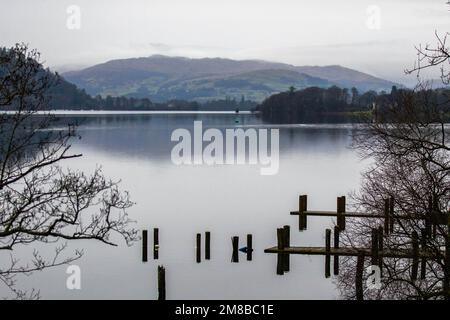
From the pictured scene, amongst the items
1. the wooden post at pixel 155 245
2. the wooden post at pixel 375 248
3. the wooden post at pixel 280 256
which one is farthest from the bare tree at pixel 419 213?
the wooden post at pixel 155 245

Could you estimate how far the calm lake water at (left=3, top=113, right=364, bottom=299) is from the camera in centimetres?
2984

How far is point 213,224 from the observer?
43.6 metres

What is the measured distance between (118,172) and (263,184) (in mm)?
16469

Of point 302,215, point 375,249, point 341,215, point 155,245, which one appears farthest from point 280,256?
point 302,215

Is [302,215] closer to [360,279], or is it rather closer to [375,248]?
[360,279]

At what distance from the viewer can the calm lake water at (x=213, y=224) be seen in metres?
29.8

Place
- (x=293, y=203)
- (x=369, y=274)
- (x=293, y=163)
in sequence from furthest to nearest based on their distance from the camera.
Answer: (x=293, y=163), (x=293, y=203), (x=369, y=274)

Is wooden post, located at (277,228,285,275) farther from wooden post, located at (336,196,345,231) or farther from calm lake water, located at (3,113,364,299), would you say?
wooden post, located at (336,196,345,231)

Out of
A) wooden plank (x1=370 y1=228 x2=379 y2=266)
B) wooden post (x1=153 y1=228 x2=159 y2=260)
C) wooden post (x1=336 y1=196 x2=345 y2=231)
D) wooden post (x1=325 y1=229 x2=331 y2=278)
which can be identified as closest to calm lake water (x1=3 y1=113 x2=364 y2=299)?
wooden post (x1=153 y1=228 x2=159 y2=260)

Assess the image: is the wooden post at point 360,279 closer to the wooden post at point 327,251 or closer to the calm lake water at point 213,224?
the calm lake water at point 213,224
